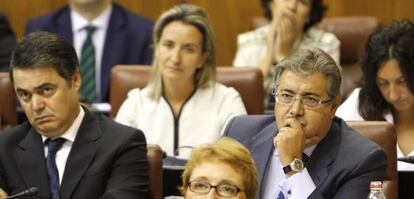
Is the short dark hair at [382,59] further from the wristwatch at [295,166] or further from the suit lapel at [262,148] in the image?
the wristwatch at [295,166]

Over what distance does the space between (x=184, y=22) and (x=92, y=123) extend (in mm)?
1197

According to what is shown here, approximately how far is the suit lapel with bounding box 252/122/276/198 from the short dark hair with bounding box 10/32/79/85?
71 cm

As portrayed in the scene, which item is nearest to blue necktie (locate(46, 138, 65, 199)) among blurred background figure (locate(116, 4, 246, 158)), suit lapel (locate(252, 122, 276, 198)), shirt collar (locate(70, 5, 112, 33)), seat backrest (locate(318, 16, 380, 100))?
suit lapel (locate(252, 122, 276, 198))

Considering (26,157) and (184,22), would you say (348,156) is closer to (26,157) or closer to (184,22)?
(26,157)

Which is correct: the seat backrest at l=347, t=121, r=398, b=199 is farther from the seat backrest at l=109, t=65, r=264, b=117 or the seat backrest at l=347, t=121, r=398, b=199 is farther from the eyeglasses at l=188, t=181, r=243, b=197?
the seat backrest at l=109, t=65, r=264, b=117

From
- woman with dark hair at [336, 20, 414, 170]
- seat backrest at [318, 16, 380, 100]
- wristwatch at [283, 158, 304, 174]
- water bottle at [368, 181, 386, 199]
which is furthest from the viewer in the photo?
seat backrest at [318, 16, 380, 100]

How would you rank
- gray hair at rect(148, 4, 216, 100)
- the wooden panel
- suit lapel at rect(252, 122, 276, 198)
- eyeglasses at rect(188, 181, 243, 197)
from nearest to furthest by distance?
eyeglasses at rect(188, 181, 243, 197) < suit lapel at rect(252, 122, 276, 198) < gray hair at rect(148, 4, 216, 100) < the wooden panel

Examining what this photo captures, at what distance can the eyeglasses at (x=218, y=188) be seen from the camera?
2.85 metres

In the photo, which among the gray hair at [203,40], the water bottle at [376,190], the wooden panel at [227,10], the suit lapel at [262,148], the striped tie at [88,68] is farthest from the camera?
the wooden panel at [227,10]


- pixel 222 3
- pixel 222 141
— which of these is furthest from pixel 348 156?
pixel 222 3

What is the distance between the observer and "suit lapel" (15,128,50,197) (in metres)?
3.43

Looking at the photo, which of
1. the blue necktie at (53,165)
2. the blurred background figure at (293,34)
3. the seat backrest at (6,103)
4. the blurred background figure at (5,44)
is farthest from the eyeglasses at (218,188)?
the blurred background figure at (5,44)

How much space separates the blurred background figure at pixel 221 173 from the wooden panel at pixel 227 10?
367cm

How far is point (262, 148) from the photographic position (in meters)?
3.45
